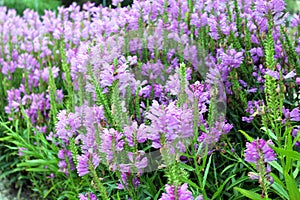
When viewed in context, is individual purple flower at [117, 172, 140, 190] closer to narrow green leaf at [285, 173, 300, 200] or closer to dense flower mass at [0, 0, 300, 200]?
dense flower mass at [0, 0, 300, 200]

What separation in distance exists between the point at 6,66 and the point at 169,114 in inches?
108

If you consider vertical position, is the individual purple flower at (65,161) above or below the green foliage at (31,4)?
below

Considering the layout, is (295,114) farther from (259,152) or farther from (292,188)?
(259,152)

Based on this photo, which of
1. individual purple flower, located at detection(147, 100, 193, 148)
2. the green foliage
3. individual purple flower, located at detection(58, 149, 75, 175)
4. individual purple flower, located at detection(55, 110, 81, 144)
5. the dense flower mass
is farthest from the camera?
the green foliage

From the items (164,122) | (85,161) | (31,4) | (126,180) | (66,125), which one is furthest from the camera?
(31,4)

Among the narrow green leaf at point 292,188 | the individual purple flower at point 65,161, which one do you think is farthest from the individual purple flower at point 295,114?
the individual purple flower at point 65,161

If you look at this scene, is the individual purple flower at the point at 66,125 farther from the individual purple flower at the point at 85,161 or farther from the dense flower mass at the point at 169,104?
the individual purple flower at the point at 85,161

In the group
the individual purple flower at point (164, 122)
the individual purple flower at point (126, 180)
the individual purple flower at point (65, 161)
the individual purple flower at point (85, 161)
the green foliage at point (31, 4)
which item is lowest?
the individual purple flower at point (65, 161)

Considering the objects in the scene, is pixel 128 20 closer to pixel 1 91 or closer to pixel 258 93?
pixel 258 93

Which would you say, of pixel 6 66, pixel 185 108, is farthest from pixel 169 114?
pixel 6 66

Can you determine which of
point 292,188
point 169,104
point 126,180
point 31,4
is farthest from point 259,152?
point 31,4

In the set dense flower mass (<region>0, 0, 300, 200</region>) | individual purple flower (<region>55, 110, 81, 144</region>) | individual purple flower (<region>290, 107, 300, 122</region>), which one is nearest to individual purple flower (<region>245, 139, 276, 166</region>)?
dense flower mass (<region>0, 0, 300, 200</region>)

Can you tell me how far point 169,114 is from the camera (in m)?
1.51

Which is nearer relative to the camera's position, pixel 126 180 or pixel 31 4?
pixel 126 180
